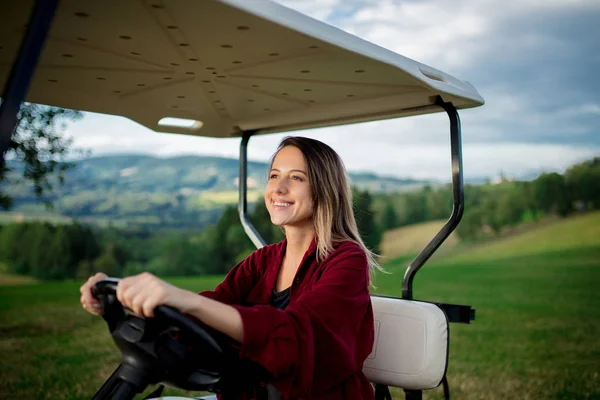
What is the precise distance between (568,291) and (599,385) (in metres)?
3.90

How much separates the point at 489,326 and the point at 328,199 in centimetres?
759

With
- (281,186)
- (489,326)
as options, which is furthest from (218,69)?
(489,326)

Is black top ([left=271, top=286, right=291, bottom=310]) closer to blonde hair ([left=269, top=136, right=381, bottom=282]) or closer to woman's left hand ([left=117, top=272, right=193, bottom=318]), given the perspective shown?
blonde hair ([left=269, top=136, right=381, bottom=282])

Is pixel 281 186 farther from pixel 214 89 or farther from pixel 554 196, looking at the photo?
pixel 554 196

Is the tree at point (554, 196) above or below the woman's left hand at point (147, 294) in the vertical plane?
above

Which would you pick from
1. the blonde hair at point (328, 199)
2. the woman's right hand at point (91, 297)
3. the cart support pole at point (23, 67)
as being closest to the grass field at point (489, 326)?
the blonde hair at point (328, 199)

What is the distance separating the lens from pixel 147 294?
1377mm

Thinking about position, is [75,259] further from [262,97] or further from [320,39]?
[320,39]

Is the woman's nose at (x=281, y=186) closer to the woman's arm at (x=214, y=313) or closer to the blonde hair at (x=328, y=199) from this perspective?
the blonde hair at (x=328, y=199)

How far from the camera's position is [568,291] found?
9836mm

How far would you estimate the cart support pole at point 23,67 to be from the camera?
124cm

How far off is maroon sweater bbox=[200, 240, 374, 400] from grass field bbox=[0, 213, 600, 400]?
4.01m

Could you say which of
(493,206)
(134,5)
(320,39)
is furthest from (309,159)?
(493,206)

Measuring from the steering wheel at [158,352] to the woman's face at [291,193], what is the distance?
0.65 meters
